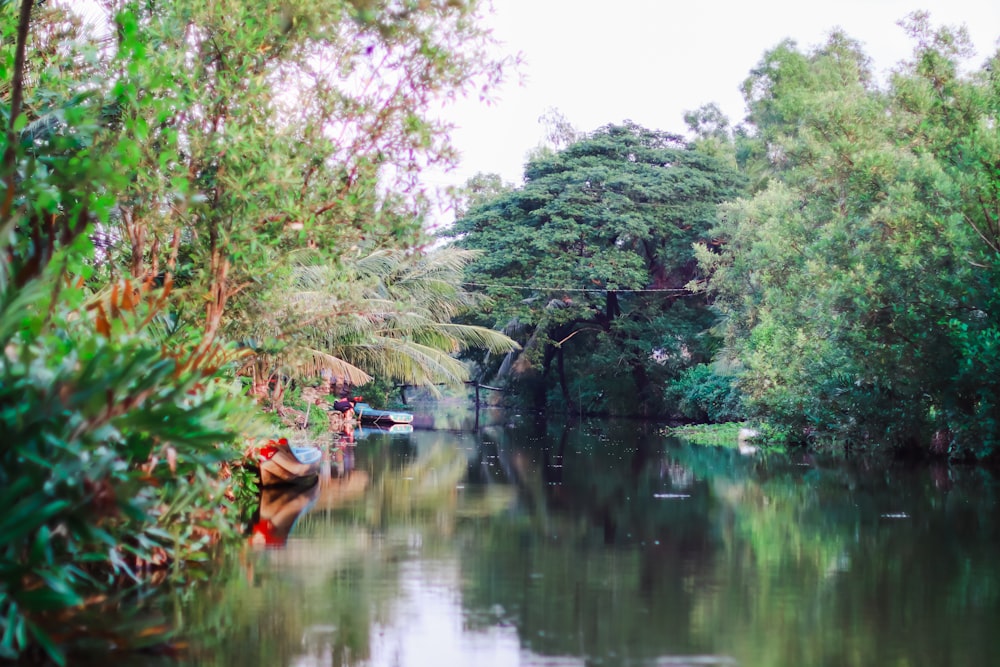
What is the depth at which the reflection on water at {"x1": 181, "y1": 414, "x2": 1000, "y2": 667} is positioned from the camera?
6.51 meters

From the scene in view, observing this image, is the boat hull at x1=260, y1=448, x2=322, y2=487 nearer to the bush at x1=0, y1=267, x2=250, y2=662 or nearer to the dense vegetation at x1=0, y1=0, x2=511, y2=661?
the dense vegetation at x1=0, y1=0, x2=511, y2=661

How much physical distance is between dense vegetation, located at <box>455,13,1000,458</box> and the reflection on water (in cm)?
336

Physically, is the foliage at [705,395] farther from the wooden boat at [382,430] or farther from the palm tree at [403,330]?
the wooden boat at [382,430]

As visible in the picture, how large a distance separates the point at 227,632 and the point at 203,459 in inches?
43.2

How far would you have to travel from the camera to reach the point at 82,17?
12.1 meters

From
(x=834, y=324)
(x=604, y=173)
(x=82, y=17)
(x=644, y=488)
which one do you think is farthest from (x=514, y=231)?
(x=82, y=17)

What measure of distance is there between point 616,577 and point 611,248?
30.0m

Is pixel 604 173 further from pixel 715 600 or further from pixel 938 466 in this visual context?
pixel 715 600

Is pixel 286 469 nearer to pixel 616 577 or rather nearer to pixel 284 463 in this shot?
pixel 284 463

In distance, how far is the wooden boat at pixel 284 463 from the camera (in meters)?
15.3

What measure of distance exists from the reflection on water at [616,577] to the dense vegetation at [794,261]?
11.0 ft

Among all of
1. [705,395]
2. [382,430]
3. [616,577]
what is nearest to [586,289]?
[705,395]

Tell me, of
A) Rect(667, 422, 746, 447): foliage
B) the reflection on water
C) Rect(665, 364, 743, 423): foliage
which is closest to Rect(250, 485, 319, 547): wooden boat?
the reflection on water

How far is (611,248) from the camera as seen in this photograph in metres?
38.3
